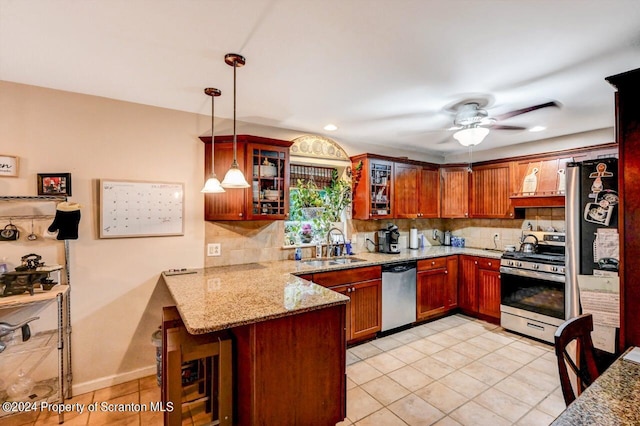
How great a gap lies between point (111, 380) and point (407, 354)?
2823 mm

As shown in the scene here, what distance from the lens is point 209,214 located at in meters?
3.00

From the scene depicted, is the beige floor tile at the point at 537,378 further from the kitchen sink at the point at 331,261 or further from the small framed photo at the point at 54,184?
the small framed photo at the point at 54,184

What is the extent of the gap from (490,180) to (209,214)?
3.90 metres

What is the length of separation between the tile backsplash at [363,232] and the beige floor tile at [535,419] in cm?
243

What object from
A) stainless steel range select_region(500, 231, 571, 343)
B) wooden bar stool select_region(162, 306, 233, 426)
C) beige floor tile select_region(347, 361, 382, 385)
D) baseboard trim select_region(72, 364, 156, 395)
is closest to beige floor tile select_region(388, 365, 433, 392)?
beige floor tile select_region(347, 361, 382, 385)

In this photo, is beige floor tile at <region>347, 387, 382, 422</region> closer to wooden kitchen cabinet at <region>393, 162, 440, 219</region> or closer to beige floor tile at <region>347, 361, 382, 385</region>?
beige floor tile at <region>347, 361, 382, 385</region>

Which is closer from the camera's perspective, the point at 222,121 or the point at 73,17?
the point at 73,17

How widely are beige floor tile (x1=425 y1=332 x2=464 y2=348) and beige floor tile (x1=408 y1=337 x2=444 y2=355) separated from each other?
2.9 inches

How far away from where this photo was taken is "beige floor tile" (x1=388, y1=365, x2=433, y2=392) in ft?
8.55

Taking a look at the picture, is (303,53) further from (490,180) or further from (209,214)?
(490,180)

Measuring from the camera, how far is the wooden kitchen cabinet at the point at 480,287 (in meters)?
3.89

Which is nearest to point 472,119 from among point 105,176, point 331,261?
point 331,261

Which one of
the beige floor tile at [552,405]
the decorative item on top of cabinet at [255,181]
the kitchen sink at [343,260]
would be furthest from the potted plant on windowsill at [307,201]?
the beige floor tile at [552,405]

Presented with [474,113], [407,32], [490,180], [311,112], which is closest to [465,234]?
[490,180]
